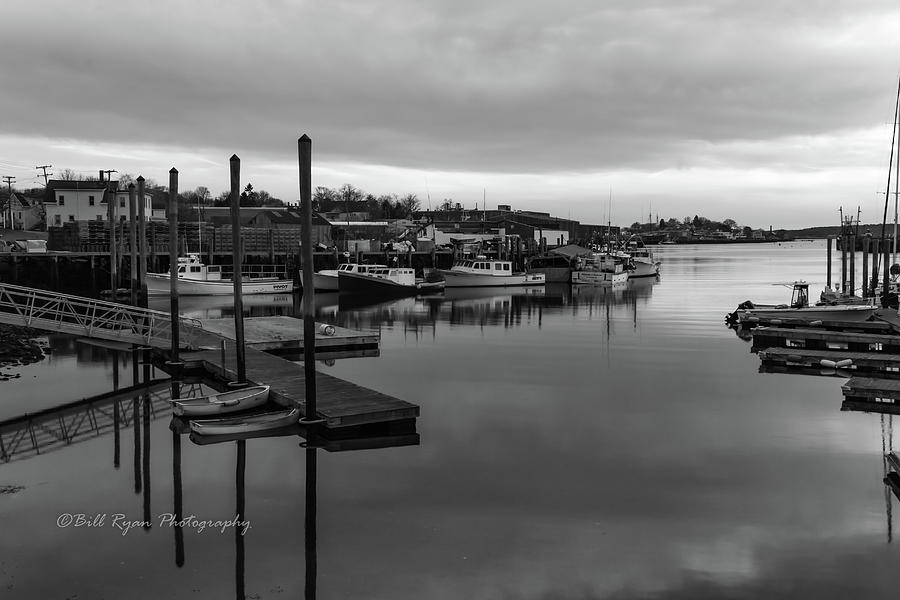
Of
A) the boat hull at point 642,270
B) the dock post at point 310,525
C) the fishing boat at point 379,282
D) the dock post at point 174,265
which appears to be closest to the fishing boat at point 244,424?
the dock post at point 310,525

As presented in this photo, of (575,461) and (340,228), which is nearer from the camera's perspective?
(575,461)

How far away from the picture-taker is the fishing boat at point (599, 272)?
224 feet

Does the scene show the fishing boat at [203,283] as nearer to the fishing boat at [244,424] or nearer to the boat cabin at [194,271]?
the boat cabin at [194,271]

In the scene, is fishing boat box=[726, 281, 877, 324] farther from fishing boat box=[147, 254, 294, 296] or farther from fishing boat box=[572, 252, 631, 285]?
fishing boat box=[572, 252, 631, 285]

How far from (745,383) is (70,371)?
18387 mm

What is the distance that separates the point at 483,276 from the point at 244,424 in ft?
163

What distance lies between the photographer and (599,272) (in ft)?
227

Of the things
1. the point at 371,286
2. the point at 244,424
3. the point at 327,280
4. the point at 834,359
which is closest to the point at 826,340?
the point at 834,359

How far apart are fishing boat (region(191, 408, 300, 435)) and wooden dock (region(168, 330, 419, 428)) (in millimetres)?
504

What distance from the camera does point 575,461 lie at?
14.4 meters

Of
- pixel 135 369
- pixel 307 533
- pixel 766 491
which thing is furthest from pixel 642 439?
pixel 135 369

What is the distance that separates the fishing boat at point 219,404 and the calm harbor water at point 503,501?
69 cm

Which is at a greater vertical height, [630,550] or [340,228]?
[340,228]

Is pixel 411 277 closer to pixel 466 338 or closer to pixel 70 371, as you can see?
pixel 466 338
